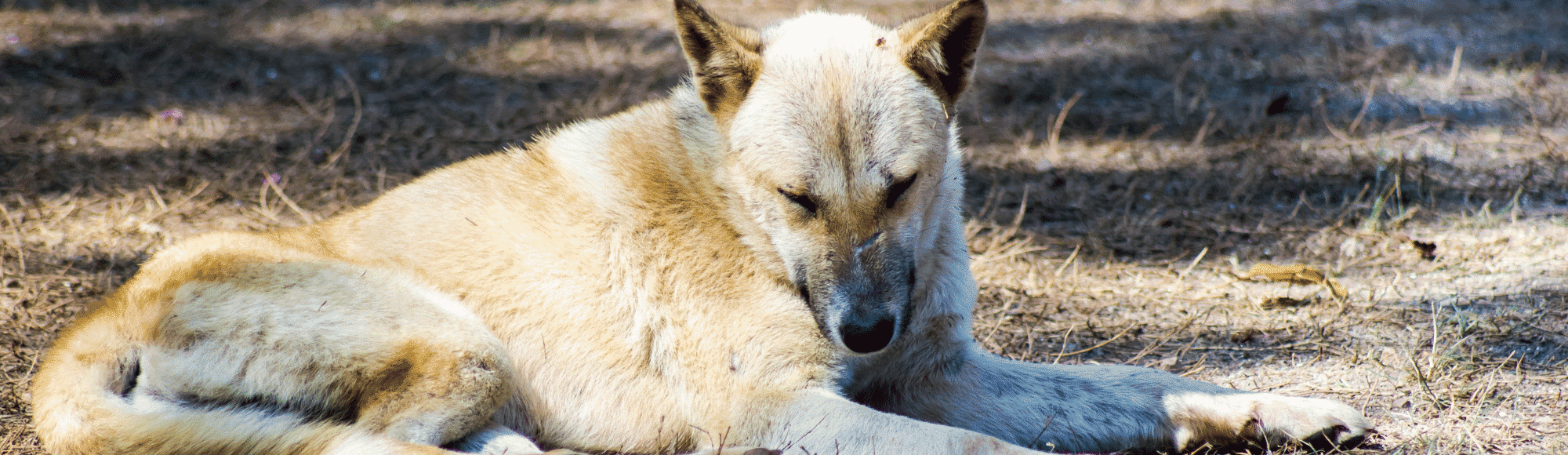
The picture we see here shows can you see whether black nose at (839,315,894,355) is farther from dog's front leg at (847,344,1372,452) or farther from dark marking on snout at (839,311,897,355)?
dog's front leg at (847,344,1372,452)

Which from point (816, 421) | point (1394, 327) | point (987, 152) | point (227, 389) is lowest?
point (987, 152)

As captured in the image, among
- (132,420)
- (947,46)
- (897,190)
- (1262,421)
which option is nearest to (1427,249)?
(1262,421)

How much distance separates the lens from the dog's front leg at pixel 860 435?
266cm

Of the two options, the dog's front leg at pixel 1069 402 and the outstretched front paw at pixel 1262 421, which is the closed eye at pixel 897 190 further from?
the outstretched front paw at pixel 1262 421

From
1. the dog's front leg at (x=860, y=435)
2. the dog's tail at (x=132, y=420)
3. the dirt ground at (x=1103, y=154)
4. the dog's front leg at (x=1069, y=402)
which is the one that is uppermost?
the dog's tail at (x=132, y=420)

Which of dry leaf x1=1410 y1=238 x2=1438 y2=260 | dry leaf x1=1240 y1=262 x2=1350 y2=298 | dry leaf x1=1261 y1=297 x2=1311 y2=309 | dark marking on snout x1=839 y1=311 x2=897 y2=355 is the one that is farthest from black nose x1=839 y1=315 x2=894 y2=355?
dry leaf x1=1410 y1=238 x2=1438 y2=260

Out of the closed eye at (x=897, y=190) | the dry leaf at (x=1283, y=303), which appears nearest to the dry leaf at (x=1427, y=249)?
the dry leaf at (x=1283, y=303)

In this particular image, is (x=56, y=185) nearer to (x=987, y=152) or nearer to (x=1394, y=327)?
(x=987, y=152)

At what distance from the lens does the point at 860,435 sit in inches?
106

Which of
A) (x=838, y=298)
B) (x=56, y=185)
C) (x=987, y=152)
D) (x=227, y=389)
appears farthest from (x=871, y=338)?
(x=56, y=185)

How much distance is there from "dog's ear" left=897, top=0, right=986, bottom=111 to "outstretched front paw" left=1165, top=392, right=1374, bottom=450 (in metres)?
1.19

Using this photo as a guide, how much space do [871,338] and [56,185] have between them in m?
4.56

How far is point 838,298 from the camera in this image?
105 inches

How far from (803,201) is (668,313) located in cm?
58
